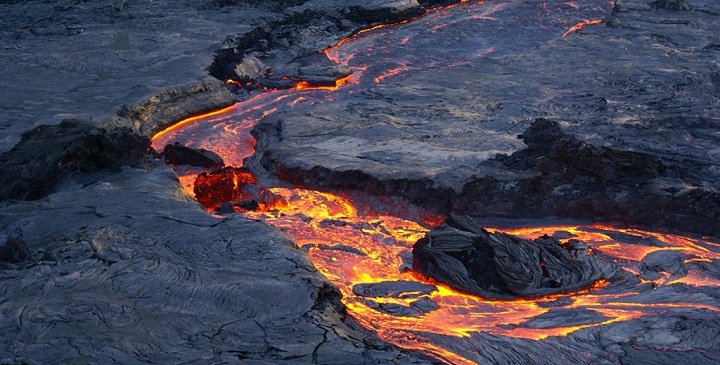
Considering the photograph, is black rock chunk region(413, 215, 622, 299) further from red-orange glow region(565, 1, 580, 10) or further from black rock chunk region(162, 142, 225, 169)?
red-orange glow region(565, 1, 580, 10)

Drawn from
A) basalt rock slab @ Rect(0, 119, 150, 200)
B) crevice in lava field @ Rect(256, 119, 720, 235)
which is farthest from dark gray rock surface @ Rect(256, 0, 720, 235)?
basalt rock slab @ Rect(0, 119, 150, 200)

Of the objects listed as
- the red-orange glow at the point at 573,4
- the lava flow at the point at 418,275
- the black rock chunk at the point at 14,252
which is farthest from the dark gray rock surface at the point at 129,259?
the red-orange glow at the point at 573,4

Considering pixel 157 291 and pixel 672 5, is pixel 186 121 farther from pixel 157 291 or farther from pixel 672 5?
pixel 672 5

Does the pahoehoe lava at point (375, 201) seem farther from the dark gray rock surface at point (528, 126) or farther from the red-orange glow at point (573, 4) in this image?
the red-orange glow at point (573, 4)

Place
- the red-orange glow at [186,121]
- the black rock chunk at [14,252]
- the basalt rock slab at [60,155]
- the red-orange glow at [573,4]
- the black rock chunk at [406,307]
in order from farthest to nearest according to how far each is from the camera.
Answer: the red-orange glow at [573,4] → the red-orange glow at [186,121] → the basalt rock slab at [60,155] → the black rock chunk at [406,307] → the black rock chunk at [14,252]

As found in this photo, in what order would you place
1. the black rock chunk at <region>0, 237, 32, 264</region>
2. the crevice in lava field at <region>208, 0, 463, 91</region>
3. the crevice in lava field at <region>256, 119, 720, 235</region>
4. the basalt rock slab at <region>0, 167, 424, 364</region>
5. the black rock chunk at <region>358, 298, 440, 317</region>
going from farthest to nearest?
the crevice in lava field at <region>208, 0, 463, 91</region>
the crevice in lava field at <region>256, 119, 720, 235</region>
the black rock chunk at <region>358, 298, 440, 317</region>
the black rock chunk at <region>0, 237, 32, 264</region>
the basalt rock slab at <region>0, 167, 424, 364</region>
